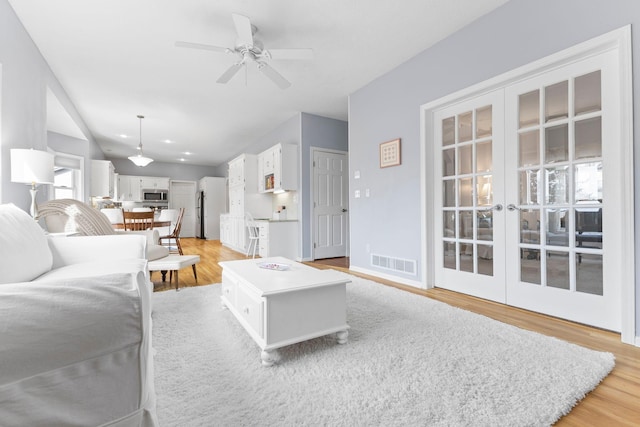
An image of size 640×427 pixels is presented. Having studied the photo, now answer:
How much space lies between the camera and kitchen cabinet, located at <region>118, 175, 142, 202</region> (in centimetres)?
866

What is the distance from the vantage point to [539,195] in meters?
2.35

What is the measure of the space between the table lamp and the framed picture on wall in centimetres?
339

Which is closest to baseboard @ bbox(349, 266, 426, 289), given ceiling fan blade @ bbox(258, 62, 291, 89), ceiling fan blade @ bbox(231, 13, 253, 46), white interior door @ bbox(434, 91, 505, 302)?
white interior door @ bbox(434, 91, 505, 302)

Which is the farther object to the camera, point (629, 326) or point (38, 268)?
point (629, 326)

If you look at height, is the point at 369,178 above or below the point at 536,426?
above

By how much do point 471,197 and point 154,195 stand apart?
927 cm

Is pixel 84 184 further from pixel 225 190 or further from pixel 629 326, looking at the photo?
pixel 629 326

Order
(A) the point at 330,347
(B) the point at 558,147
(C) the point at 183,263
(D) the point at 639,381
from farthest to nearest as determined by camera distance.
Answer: (C) the point at 183,263, (B) the point at 558,147, (A) the point at 330,347, (D) the point at 639,381

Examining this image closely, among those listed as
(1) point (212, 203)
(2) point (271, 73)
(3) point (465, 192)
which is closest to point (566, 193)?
(3) point (465, 192)

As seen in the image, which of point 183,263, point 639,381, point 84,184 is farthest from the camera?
point 84,184

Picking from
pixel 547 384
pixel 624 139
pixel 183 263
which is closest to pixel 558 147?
pixel 624 139

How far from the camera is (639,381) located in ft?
4.65

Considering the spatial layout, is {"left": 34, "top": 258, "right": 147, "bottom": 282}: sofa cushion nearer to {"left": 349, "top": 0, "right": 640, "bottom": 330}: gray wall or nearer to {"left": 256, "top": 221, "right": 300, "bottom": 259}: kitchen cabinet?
{"left": 349, "top": 0, "right": 640, "bottom": 330}: gray wall

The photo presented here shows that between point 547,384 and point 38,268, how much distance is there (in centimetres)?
271
